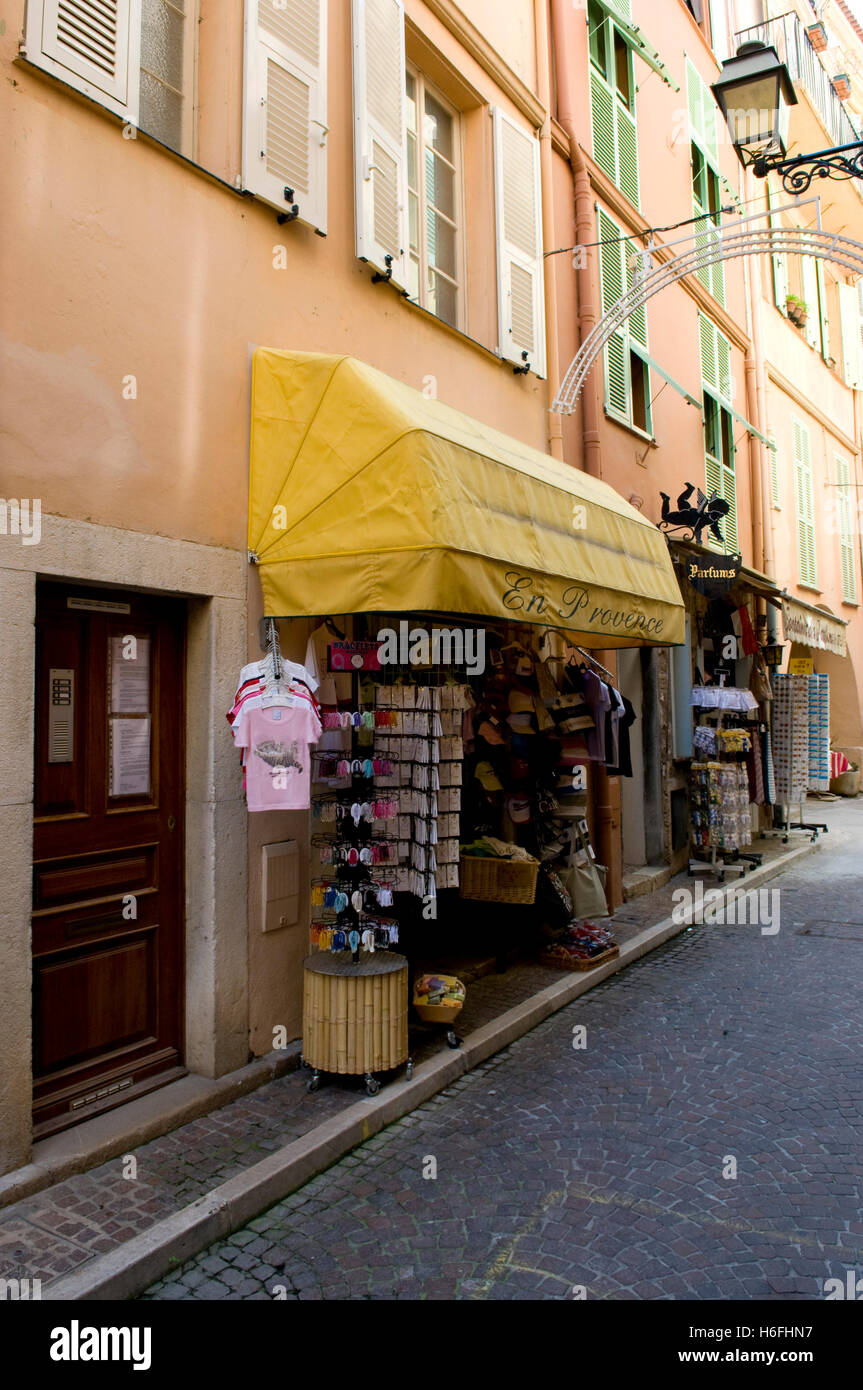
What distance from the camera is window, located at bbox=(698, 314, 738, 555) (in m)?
12.6

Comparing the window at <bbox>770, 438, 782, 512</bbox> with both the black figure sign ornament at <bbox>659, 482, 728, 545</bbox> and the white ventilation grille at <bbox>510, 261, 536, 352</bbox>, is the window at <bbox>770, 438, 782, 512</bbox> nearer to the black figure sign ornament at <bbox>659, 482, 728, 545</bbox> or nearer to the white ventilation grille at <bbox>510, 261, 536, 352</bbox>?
the black figure sign ornament at <bbox>659, 482, 728, 545</bbox>

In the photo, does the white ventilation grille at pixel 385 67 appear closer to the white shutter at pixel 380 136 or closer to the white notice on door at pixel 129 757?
the white shutter at pixel 380 136

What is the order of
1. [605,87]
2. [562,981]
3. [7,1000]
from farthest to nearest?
[605,87] → [562,981] → [7,1000]

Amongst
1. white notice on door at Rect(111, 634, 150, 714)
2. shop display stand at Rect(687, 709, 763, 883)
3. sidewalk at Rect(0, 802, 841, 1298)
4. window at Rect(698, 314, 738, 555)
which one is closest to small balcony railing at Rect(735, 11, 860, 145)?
window at Rect(698, 314, 738, 555)

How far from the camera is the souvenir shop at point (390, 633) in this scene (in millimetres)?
4324

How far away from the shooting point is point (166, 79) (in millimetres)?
4754

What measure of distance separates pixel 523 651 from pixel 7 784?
4.48 m

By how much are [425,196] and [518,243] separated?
1.13m

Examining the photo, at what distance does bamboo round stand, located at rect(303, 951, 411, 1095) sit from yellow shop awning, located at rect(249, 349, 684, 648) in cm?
183

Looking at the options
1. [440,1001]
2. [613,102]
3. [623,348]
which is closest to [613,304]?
[623,348]

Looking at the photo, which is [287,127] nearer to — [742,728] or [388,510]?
[388,510]

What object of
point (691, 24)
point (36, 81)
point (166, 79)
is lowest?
point (36, 81)
